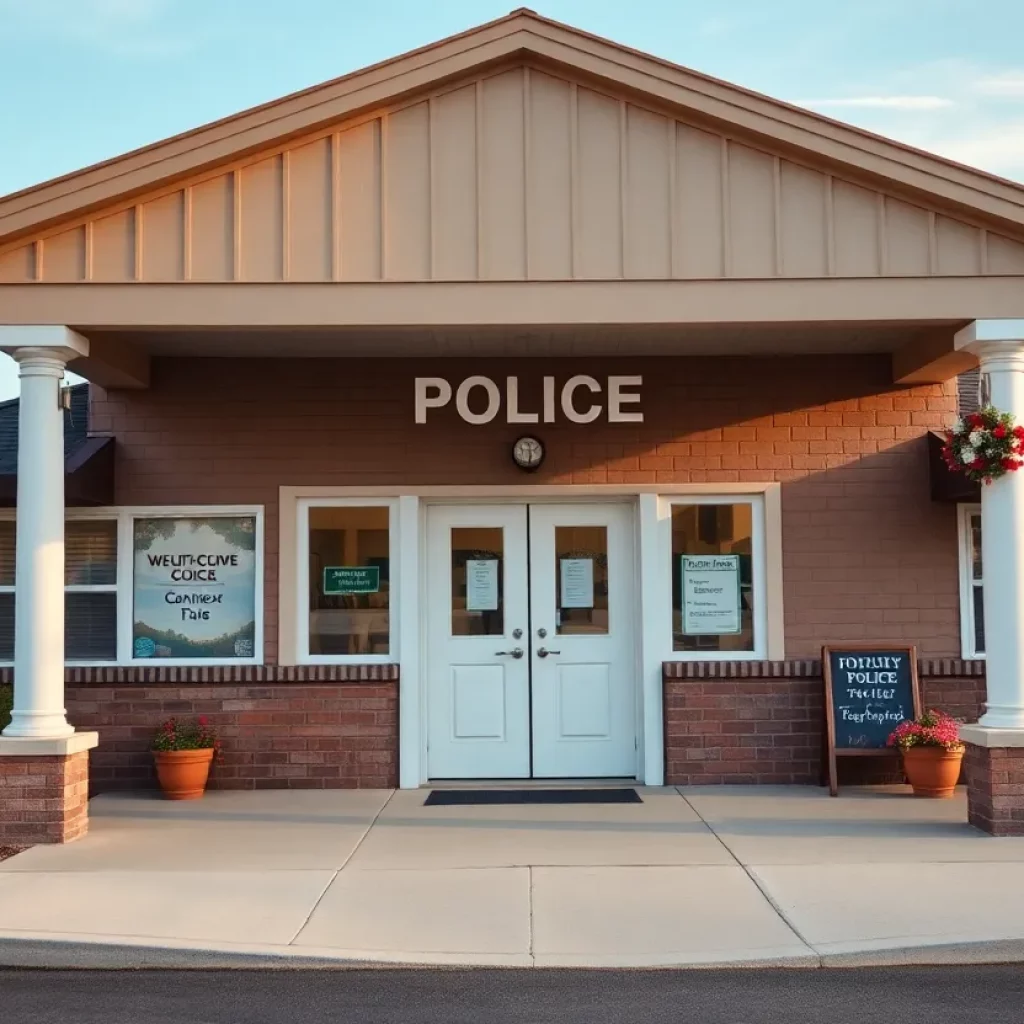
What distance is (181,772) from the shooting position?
10.1 meters

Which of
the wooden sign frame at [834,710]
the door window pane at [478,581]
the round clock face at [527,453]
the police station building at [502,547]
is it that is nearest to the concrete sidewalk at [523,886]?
the wooden sign frame at [834,710]

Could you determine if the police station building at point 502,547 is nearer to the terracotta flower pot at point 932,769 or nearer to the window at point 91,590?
the window at point 91,590

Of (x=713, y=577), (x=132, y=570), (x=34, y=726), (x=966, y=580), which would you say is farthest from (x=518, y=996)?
(x=966, y=580)

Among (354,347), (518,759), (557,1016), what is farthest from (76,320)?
(557,1016)

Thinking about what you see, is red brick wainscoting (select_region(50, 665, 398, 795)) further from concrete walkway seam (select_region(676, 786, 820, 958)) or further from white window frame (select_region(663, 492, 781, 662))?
concrete walkway seam (select_region(676, 786, 820, 958))

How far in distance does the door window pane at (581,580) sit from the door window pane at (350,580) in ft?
4.50

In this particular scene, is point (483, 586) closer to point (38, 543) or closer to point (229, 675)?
point (229, 675)

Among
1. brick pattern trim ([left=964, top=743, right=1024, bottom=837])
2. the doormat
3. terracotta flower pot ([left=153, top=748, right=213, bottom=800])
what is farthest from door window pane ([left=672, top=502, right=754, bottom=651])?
terracotta flower pot ([left=153, top=748, right=213, bottom=800])

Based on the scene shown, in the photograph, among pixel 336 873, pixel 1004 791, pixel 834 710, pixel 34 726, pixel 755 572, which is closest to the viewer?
pixel 336 873

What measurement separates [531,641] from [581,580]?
632 millimetres

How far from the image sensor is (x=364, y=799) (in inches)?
399

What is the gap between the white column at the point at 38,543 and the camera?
345 inches

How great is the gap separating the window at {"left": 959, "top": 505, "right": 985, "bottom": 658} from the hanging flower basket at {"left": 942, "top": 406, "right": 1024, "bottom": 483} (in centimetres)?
199

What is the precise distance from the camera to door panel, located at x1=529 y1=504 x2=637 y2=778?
10859 millimetres
